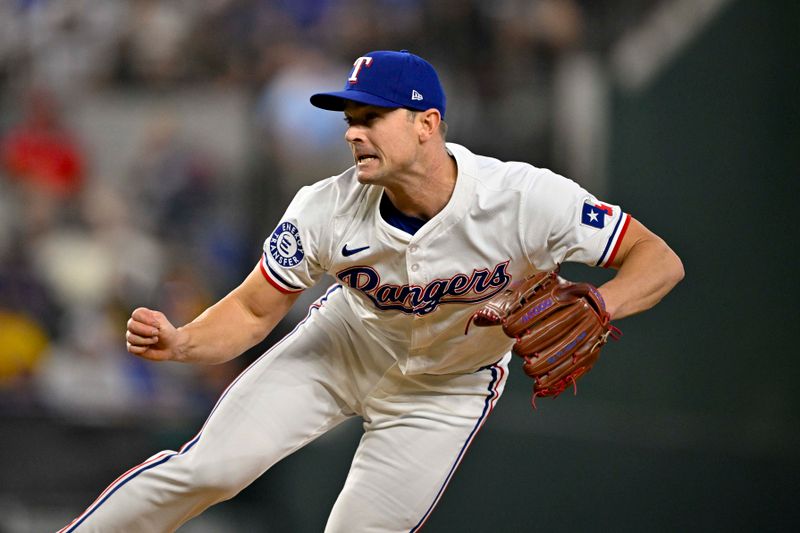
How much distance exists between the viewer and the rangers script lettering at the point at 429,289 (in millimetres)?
3936

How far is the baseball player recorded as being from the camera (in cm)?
379

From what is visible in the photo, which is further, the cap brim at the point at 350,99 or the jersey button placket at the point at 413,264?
the jersey button placket at the point at 413,264

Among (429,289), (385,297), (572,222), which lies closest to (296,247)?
(385,297)

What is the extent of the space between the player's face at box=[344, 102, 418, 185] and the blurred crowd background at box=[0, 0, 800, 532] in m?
3.23

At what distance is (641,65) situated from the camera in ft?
26.2

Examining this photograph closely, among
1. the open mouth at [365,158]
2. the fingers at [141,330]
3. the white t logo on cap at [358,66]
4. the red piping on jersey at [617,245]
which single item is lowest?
the fingers at [141,330]

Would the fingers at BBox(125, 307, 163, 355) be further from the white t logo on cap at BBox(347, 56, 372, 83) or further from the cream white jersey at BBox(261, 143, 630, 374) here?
the white t logo on cap at BBox(347, 56, 372, 83)

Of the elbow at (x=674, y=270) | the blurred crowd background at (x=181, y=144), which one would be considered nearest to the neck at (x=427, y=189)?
the elbow at (x=674, y=270)

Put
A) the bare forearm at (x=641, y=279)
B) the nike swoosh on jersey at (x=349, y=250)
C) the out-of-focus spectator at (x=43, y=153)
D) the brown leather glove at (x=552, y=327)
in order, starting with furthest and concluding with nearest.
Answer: the out-of-focus spectator at (x=43, y=153) → the nike swoosh on jersey at (x=349, y=250) → the bare forearm at (x=641, y=279) → the brown leather glove at (x=552, y=327)

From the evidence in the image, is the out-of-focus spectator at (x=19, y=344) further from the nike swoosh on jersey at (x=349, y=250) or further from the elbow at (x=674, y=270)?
the elbow at (x=674, y=270)

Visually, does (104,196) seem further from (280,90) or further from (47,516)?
(47,516)

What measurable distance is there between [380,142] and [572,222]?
2.14 ft

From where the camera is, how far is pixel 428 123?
3.90 metres

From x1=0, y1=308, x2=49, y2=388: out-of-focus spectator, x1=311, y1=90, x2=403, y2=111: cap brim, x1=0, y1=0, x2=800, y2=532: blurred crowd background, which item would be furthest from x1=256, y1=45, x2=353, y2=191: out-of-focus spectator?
x1=311, y1=90, x2=403, y2=111: cap brim
